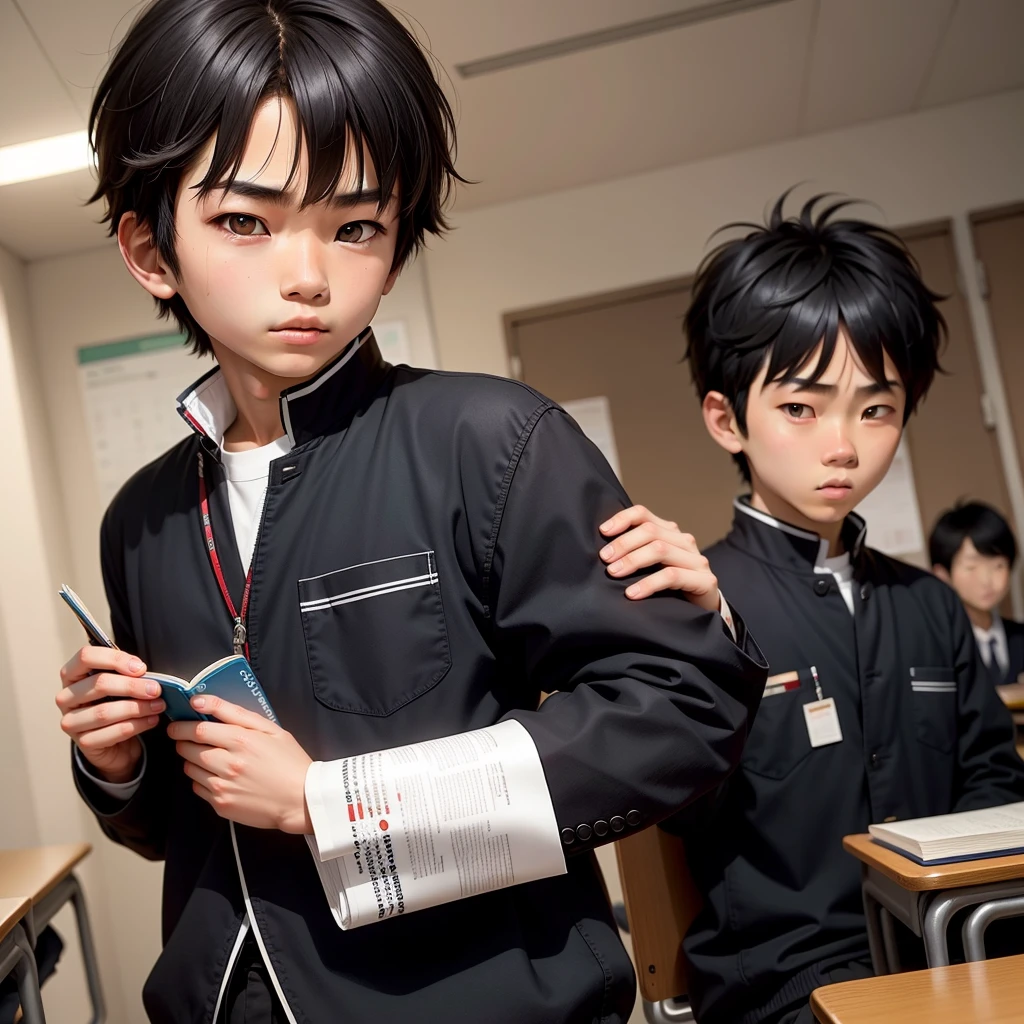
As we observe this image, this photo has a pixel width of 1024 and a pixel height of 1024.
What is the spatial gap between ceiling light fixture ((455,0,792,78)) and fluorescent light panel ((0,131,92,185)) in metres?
1.30

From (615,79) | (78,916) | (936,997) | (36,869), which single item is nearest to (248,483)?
(936,997)

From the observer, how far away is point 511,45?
10.5ft

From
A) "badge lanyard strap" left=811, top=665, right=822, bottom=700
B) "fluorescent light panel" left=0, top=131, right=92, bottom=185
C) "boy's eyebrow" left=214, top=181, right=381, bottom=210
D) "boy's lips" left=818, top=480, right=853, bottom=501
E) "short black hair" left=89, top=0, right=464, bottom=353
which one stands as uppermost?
"fluorescent light panel" left=0, top=131, right=92, bottom=185

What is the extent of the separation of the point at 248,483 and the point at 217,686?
242 millimetres

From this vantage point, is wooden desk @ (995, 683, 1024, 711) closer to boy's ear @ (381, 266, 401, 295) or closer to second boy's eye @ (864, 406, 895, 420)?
second boy's eye @ (864, 406, 895, 420)

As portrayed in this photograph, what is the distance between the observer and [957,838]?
3.77 ft

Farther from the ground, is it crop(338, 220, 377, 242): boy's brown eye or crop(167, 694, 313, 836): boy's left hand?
crop(338, 220, 377, 242): boy's brown eye

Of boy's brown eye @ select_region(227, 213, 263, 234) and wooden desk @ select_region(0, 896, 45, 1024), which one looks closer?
boy's brown eye @ select_region(227, 213, 263, 234)

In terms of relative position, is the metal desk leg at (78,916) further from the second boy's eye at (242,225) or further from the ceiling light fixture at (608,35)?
the ceiling light fixture at (608,35)

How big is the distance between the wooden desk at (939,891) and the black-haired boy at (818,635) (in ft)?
0.49

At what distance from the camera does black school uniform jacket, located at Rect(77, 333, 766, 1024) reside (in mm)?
854

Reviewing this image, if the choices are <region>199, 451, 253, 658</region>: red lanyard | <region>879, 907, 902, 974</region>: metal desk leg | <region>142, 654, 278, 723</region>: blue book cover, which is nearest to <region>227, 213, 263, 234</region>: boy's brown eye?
<region>199, 451, 253, 658</region>: red lanyard

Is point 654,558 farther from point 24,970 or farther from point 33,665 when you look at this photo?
point 33,665

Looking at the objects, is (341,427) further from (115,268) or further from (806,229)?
(115,268)
